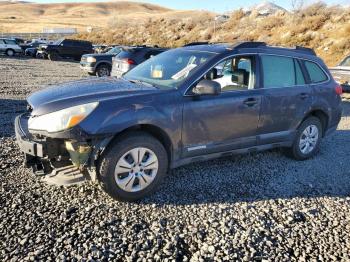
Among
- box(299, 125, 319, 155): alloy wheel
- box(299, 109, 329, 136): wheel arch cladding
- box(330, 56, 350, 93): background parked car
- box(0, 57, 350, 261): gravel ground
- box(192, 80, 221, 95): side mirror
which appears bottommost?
box(0, 57, 350, 261): gravel ground

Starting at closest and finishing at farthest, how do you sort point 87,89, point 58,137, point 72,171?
point 58,137
point 72,171
point 87,89

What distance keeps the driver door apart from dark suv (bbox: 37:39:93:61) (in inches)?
984

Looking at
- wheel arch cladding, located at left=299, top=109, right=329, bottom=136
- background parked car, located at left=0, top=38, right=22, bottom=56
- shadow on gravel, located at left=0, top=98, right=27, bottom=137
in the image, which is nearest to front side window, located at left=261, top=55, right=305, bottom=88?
wheel arch cladding, located at left=299, top=109, right=329, bottom=136

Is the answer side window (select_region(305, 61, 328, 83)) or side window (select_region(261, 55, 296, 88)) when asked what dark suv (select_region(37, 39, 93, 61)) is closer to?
side window (select_region(305, 61, 328, 83))

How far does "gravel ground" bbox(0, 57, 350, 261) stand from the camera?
333cm

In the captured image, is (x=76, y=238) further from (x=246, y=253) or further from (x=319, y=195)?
(x=319, y=195)

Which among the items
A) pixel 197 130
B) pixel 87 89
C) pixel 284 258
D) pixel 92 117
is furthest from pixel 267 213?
pixel 87 89

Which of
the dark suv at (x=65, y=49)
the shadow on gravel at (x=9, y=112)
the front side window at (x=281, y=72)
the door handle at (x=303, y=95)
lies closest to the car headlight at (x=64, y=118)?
the front side window at (x=281, y=72)

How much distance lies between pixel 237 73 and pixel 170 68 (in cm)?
97

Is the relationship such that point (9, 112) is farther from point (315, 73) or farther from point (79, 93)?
point (315, 73)

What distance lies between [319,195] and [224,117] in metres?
1.57

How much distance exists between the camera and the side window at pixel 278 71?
17.1 ft

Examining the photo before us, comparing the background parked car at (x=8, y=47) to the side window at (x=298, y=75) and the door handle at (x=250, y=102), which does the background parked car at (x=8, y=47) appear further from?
the door handle at (x=250, y=102)

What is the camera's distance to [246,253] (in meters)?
3.39
